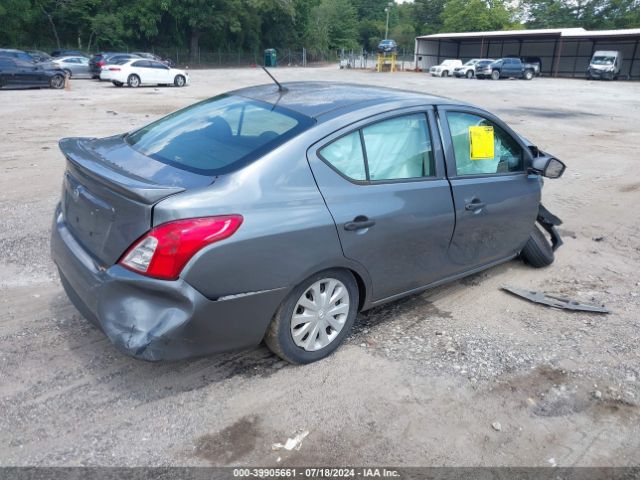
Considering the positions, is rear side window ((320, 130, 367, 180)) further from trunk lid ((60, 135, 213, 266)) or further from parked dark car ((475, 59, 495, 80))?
parked dark car ((475, 59, 495, 80))

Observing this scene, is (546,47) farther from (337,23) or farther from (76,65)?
(76,65)

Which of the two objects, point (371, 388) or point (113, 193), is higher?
point (113, 193)

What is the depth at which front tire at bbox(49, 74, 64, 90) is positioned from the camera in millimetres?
23164

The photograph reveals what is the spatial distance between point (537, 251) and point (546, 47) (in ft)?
178

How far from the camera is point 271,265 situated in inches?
112

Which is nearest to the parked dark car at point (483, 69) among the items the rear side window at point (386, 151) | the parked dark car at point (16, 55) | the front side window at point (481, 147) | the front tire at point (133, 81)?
the front tire at point (133, 81)

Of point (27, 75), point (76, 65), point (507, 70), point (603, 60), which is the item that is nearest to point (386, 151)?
point (27, 75)

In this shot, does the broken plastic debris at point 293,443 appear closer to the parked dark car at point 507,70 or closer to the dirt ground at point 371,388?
the dirt ground at point 371,388

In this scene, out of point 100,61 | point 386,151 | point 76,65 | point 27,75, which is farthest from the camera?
point 76,65

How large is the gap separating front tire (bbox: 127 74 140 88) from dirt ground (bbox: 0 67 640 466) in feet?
74.3

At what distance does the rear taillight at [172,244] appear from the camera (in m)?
2.62

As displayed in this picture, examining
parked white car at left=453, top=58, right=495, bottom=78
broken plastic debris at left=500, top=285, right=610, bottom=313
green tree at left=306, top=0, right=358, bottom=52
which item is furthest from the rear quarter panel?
green tree at left=306, top=0, right=358, bottom=52

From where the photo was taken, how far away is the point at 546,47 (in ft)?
170

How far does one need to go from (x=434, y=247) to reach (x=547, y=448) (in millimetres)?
1455
